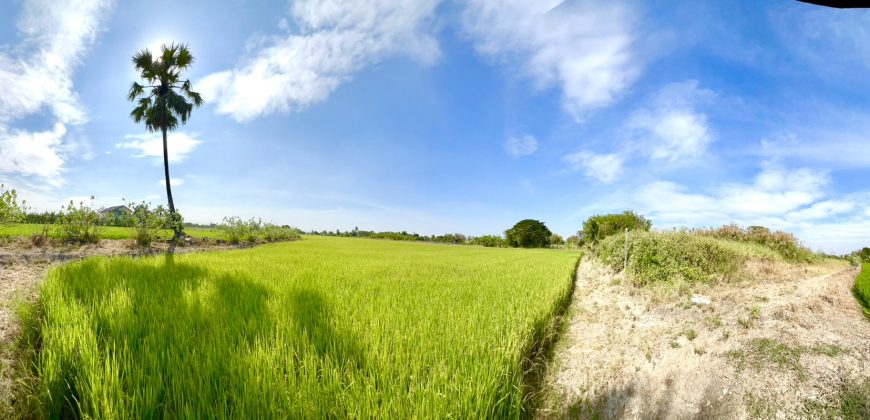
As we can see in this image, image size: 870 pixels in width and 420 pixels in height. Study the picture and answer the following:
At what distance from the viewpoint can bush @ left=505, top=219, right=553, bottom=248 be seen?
41750mm

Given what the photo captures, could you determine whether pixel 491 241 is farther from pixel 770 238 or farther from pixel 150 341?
pixel 150 341

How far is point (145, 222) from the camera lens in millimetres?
13648

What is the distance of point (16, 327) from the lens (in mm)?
3479

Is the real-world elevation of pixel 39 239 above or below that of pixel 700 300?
above

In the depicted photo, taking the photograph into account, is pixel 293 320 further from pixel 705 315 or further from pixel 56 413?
pixel 705 315

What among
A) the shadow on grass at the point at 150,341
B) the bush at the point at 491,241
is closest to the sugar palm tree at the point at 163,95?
the shadow on grass at the point at 150,341

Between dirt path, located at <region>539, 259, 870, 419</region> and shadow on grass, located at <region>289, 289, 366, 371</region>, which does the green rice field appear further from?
dirt path, located at <region>539, 259, 870, 419</region>

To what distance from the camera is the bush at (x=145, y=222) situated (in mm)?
13195

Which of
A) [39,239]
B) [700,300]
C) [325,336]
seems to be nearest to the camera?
[325,336]

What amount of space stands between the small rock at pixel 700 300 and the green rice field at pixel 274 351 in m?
2.17

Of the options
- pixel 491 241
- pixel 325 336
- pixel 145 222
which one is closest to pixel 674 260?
pixel 325 336

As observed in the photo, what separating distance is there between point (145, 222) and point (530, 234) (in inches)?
1431

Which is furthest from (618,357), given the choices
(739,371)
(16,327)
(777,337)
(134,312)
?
(16,327)

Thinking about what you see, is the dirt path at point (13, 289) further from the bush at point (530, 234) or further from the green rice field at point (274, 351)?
the bush at point (530, 234)
